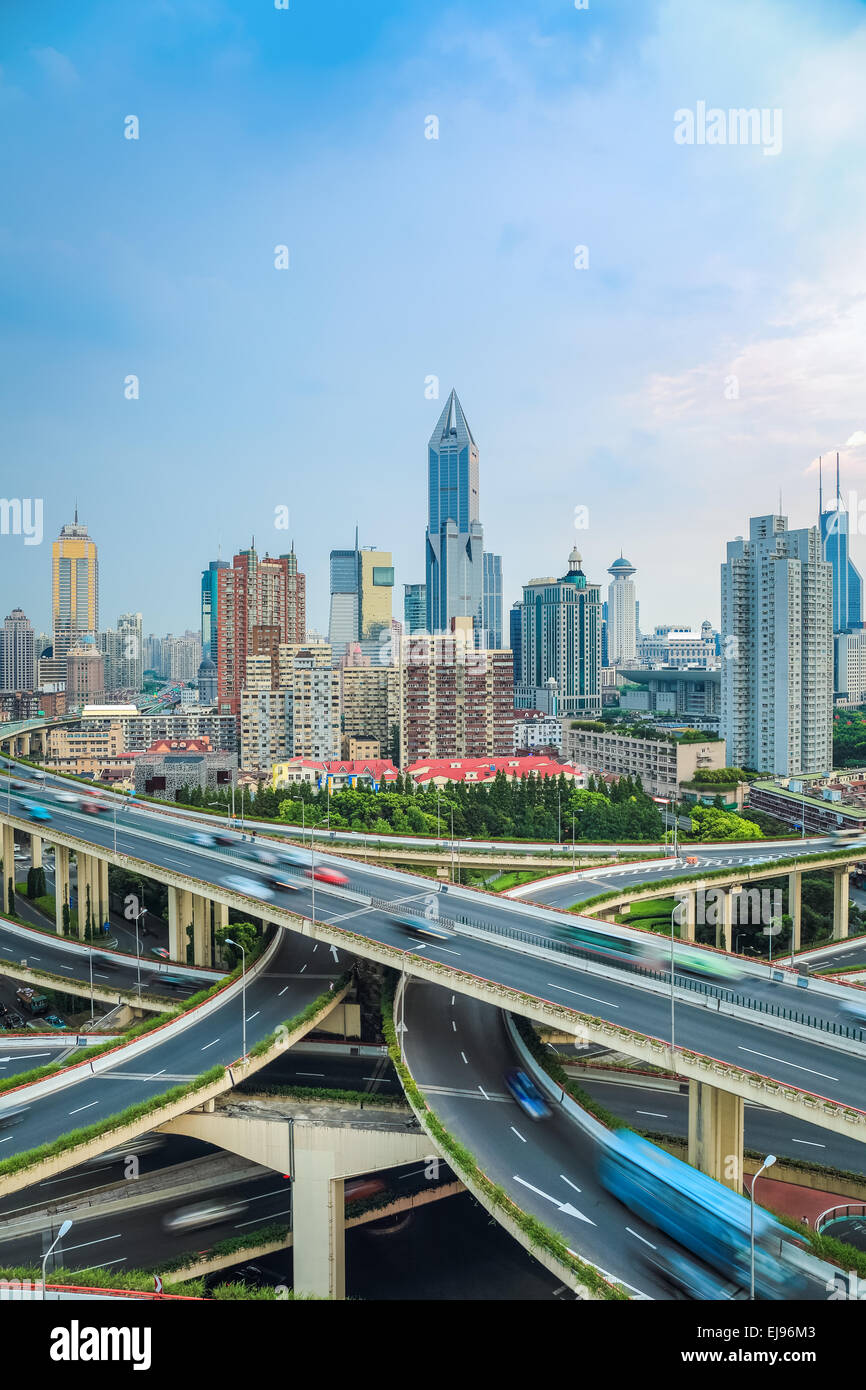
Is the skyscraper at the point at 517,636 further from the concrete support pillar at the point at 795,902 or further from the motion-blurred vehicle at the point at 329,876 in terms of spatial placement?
the motion-blurred vehicle at the point at 329,876

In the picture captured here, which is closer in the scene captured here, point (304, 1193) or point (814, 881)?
point (304, 1193)

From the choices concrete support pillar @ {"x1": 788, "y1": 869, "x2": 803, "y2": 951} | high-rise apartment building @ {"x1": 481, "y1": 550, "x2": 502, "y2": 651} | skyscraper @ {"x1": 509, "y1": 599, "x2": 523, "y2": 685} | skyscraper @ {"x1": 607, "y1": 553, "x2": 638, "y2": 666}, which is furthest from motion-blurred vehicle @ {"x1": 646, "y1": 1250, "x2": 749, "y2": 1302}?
high-rise apartment building @ {"x1": 481, "y1": 550, "x2": 502, "y2": 651}

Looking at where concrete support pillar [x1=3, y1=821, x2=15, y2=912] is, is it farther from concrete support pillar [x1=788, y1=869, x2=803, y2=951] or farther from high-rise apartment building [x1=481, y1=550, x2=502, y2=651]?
high-rise apartment building [x1=481, y1=550, x2=502, y2=651]

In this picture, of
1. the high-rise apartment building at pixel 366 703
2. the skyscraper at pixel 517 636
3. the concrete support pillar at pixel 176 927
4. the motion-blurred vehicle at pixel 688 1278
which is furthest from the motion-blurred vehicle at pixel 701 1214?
the skyscraper at pixel 517 636

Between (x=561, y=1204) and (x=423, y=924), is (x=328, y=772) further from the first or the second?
(x=561, y=1204)
